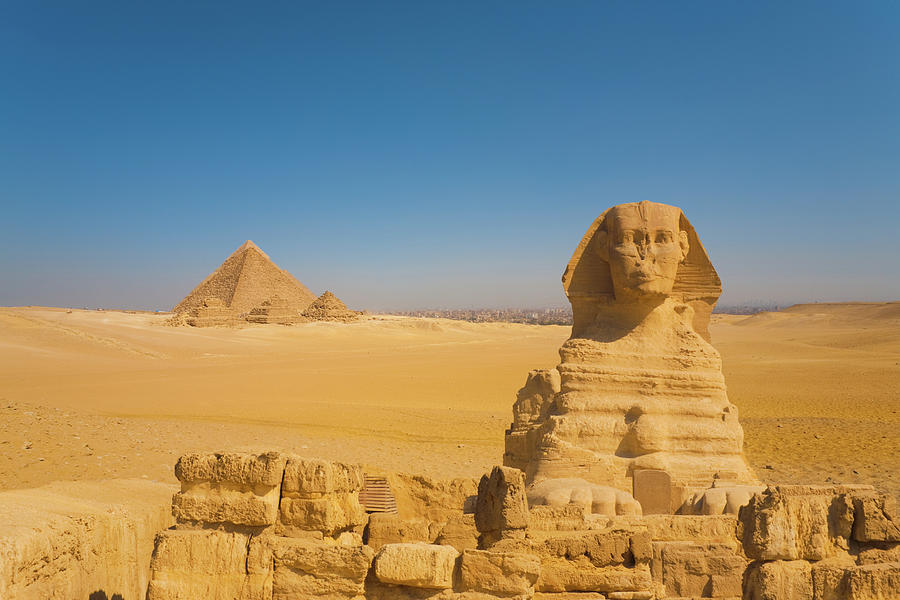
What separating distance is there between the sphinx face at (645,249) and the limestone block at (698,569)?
11.5ft

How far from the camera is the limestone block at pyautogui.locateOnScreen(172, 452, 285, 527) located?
10.8 ft

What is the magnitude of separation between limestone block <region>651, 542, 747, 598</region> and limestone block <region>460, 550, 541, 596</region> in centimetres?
95

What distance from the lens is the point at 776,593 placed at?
312 cm

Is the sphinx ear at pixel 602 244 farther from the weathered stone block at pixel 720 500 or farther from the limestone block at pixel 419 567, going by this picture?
the limestone block at pixel 419 567

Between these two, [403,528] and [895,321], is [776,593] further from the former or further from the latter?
[895,321]

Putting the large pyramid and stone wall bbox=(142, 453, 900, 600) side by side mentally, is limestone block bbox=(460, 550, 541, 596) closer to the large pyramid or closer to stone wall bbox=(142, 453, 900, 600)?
stone wall bbox=(142, 453, 900, 600)

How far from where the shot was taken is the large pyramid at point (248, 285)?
7538cm

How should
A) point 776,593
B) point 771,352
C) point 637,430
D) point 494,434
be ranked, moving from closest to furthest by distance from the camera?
point 776,593
point 637,430
point 494,434
point 771,352

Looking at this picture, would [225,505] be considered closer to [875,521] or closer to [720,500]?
[875,521]

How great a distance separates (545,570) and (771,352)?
4304 centimetres

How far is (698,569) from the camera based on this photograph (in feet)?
12.0

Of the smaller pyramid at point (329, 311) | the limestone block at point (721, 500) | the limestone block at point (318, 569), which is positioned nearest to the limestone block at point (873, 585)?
the limestone block at point (721, 500)

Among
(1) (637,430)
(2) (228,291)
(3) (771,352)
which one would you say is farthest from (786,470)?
(2) (228,291)

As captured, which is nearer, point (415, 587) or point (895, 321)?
point (415, 587)
